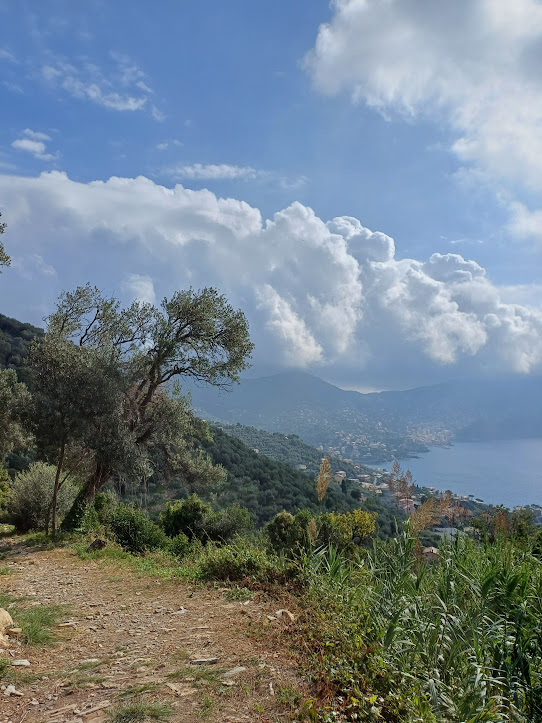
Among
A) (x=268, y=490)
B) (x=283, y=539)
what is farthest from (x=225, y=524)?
(x=268, y=490)

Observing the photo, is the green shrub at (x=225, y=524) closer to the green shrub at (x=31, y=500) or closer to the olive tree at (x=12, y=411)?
the green shrub at (x=31, y=500)

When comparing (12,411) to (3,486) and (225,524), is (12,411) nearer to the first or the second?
(225,524)

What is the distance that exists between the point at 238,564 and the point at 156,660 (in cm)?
297

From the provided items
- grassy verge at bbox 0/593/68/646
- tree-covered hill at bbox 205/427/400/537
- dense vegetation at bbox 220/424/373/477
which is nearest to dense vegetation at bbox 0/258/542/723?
grassy verge at bbox 0/593/68/646

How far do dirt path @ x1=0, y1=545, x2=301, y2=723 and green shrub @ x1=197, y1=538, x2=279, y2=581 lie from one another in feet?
1.60

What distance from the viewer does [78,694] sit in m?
3.82

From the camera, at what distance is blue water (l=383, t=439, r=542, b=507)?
46353mm

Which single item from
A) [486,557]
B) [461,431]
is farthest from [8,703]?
[461,431]

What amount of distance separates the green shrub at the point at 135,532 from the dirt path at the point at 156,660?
407cm

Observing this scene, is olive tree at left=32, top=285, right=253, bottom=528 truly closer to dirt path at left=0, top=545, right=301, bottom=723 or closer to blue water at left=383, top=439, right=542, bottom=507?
dirt path at left=0, top=545, right=301, bottom=723

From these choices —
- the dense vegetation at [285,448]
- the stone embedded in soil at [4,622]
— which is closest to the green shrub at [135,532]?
the stone embedded in soil at [4,622]

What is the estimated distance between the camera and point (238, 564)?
24.3 feet

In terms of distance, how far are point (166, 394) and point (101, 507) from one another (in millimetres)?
4209

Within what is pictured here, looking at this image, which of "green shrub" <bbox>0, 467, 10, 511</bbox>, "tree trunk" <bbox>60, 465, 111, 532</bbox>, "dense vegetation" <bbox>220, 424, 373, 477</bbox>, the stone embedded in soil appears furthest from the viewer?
"dense vegetation" <bbox>220, 424, 373, 477</bbox>
